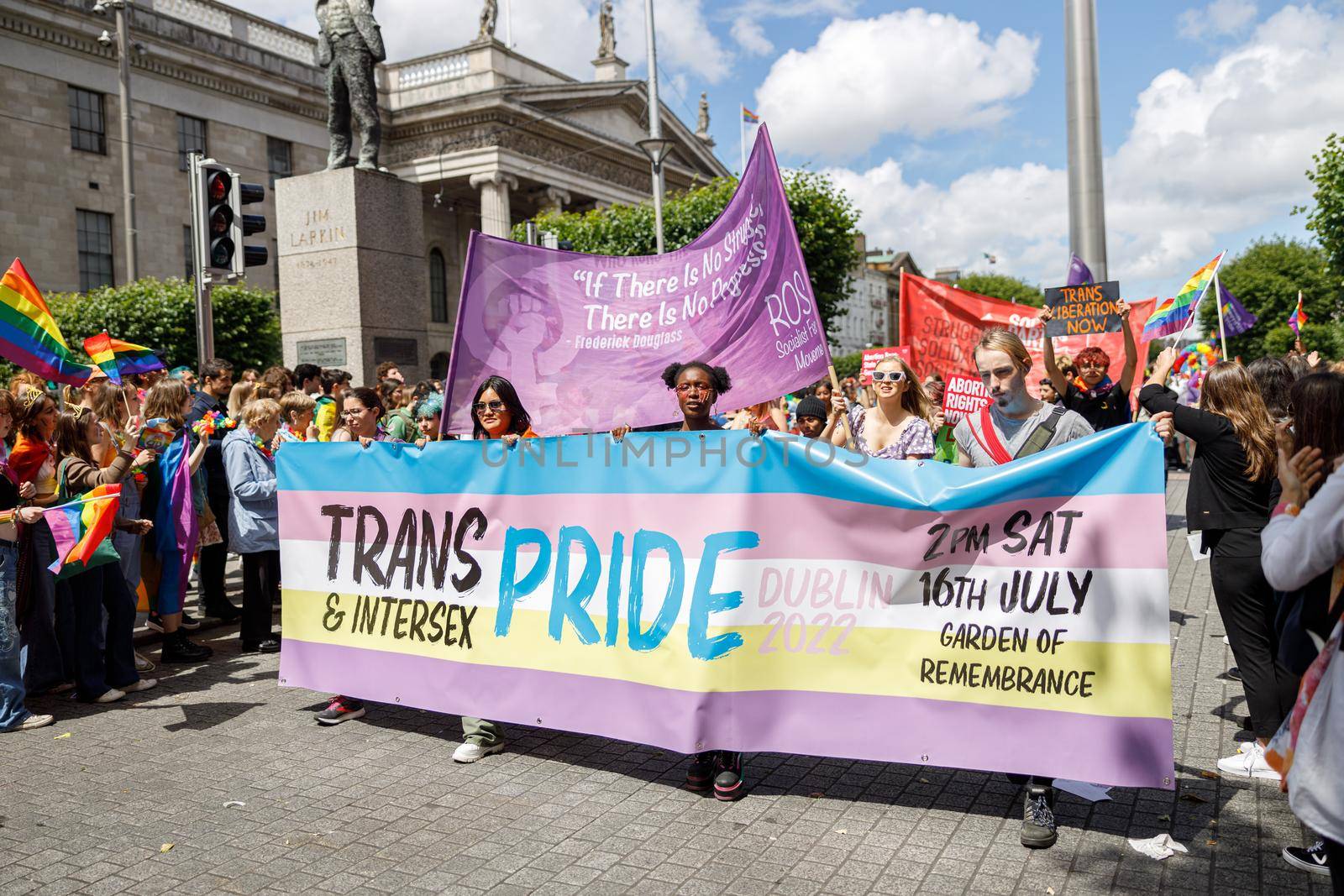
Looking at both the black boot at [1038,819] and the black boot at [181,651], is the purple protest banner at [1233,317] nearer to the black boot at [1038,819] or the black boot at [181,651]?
the black boot at [1038,819]

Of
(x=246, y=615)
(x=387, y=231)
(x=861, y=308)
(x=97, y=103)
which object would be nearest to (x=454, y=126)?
(x=97, y=103)

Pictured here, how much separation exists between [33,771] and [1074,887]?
464 cm

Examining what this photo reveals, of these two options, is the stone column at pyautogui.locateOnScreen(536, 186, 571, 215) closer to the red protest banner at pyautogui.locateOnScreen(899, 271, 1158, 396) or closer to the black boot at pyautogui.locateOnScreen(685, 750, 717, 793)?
the red protest banner at pyautogui.locateOnScreen(899, 271, 1158, 396)

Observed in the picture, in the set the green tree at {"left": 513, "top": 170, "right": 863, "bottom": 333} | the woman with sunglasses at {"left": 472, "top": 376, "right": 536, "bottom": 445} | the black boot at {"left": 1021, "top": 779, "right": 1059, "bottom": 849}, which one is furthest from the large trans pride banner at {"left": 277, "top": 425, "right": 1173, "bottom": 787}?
the green tree at {"left": 513, "top": 170, "right": 863, "bottom": 333}

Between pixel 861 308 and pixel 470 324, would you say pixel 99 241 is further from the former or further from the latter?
pixel 861 308

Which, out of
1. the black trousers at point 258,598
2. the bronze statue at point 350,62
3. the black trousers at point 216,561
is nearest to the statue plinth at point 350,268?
the bronze statue at point 350,62

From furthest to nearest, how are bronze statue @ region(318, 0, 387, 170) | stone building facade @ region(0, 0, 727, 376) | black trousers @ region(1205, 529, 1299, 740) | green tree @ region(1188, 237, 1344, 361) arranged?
green tree @ region(1188, 237, 1344, 361) → stone building facade @ region(0, 0, 727, 376) → bronze statue @ region(318, 0, 387, 170) → black trousers @ region(1205, 529, 1299, 740)

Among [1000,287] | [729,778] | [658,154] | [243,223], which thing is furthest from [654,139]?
[1000,287]

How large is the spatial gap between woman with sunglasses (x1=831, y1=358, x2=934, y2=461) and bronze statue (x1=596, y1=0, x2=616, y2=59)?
47280mm

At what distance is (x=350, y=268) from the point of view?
39.7 ft

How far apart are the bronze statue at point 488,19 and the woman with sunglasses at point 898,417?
39201 mm

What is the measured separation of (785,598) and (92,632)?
14.3 feet

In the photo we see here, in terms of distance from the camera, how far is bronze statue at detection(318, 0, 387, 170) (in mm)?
11969

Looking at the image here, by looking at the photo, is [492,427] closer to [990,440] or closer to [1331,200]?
[990,440]
